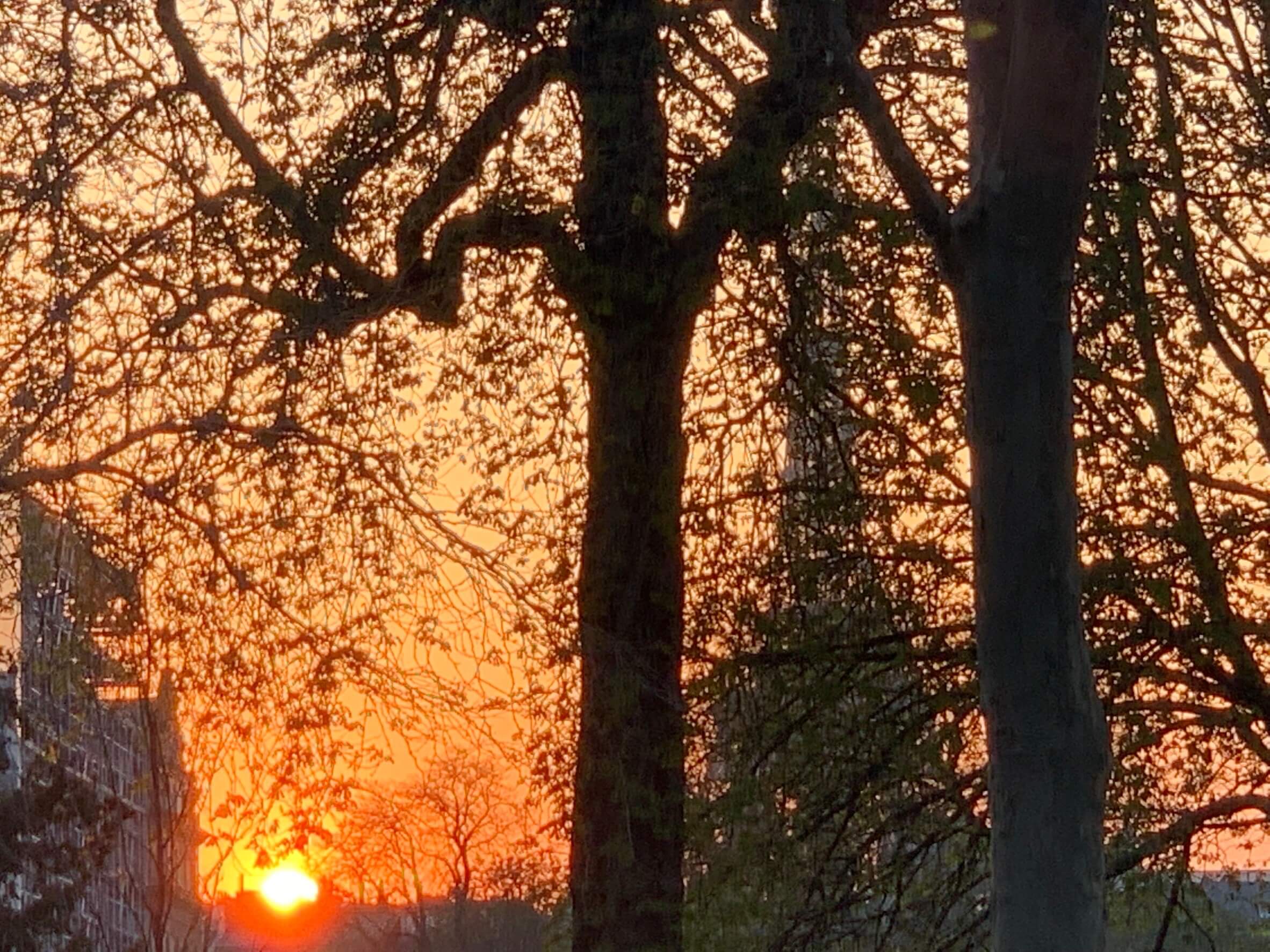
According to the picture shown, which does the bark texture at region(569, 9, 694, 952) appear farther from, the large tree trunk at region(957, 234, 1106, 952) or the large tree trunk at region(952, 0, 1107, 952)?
the large tree trunk at region(957, 234, 1106, 952)

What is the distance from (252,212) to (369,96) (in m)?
0.72

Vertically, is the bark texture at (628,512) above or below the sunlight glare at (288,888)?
above

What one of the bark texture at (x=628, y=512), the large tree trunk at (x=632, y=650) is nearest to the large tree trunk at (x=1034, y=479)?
the bark texture at (x=628, y=512)

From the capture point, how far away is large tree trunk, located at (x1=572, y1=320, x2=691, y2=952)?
1051 centimetres

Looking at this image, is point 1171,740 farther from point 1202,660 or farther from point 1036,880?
point 1036,880

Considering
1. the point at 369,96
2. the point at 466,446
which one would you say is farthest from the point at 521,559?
the point at 369,96

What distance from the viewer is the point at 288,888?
11812 millimetres

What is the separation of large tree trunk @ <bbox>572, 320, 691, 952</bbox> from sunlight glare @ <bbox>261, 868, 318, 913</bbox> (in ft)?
4.46

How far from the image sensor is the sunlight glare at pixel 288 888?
11.1 m

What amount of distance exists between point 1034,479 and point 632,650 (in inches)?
91.8

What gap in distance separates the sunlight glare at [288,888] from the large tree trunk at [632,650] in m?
1.36

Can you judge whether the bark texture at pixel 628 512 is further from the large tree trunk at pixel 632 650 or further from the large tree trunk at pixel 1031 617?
the large tree trunk at pixel 1031 617

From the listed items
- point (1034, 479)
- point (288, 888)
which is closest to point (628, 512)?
point (1034, 479)

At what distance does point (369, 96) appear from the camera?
10.5 m
